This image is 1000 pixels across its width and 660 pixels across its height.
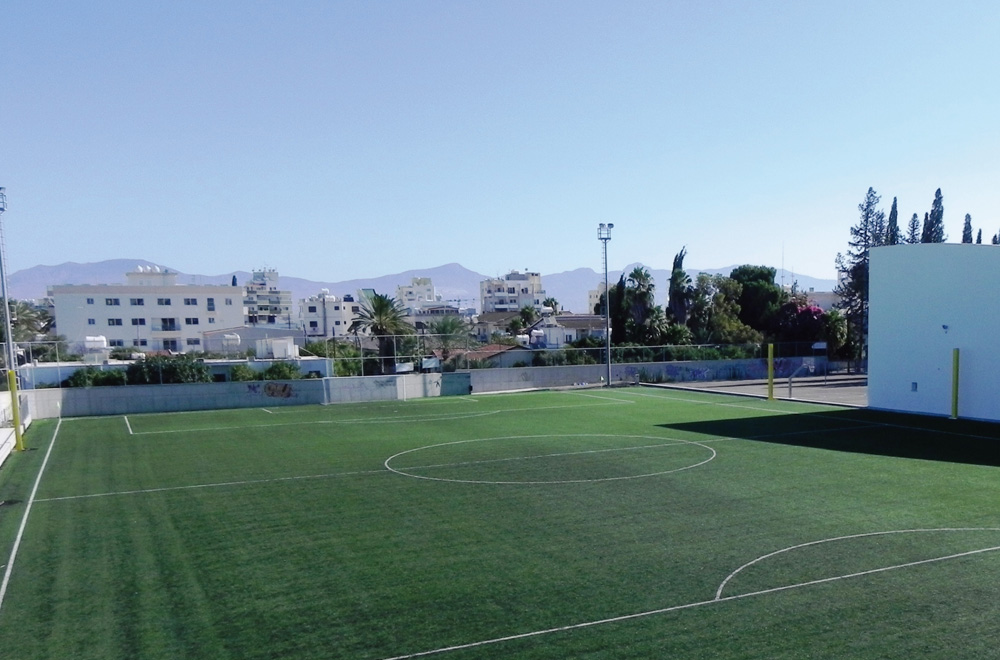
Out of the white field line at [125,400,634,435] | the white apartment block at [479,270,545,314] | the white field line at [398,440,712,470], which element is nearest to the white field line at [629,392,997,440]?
the white field line at [125,400,634,435]

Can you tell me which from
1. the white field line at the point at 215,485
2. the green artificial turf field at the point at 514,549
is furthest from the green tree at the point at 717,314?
the white field line at the point at 215,485

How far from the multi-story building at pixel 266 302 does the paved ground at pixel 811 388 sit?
91.8 meters

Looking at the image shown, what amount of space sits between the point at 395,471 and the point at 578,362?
30.2 meters

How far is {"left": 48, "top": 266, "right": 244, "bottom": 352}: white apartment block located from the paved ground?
54175 millimetres

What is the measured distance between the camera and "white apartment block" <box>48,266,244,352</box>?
79.2 meters

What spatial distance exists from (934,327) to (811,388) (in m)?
16.8

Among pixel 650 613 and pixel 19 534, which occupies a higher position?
pixel 650 613

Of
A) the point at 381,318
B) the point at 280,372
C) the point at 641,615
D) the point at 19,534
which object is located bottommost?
the point at 19,534

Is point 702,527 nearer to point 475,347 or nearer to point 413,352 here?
point 413,352

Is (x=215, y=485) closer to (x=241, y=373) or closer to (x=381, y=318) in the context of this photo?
(x=241, y=373)

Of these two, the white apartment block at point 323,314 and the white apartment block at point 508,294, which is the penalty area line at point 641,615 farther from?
the white apartment block at point 508,294

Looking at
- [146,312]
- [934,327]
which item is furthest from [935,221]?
[146,312]

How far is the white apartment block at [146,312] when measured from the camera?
79188 millimetres

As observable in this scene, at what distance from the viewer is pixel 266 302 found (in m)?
146
